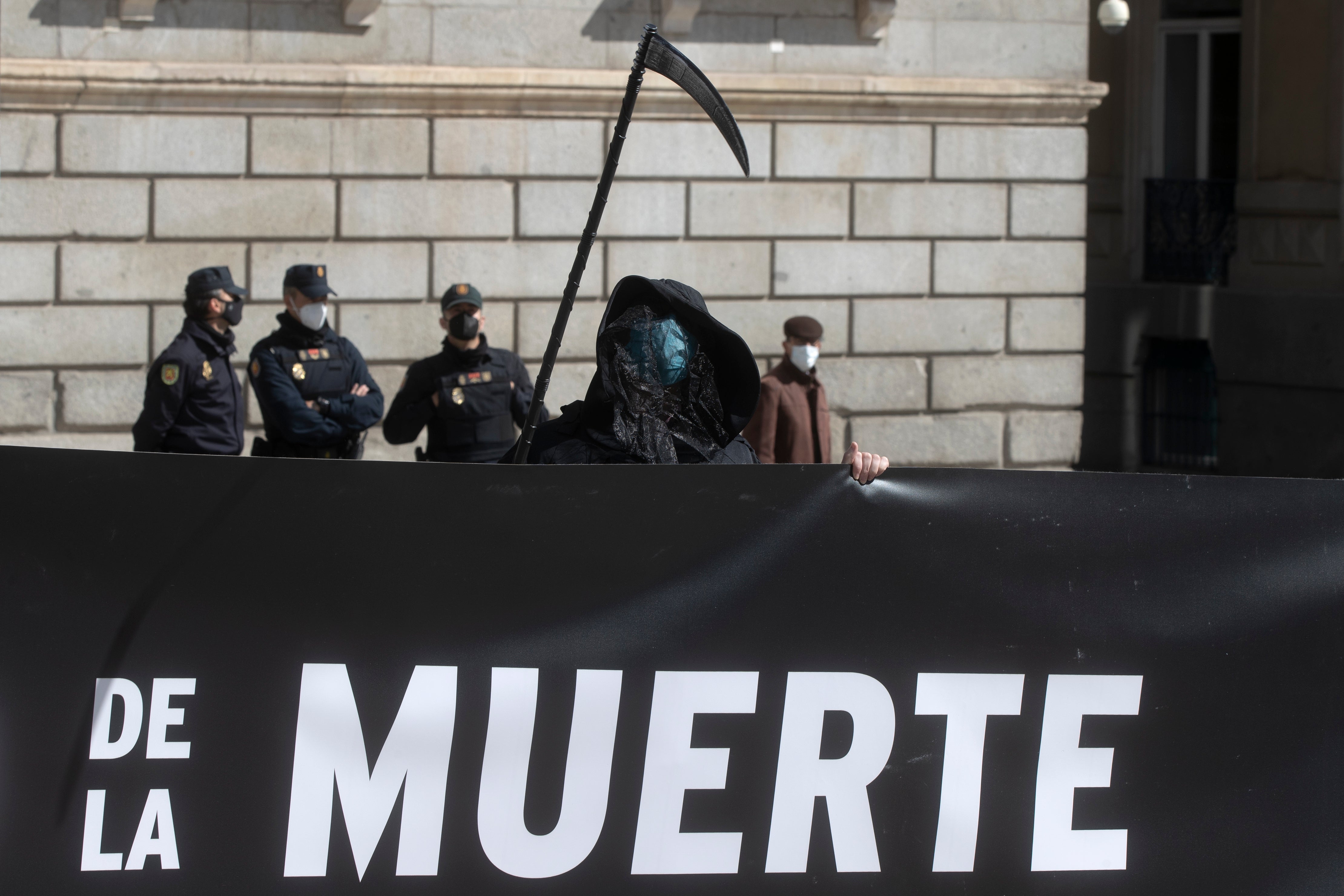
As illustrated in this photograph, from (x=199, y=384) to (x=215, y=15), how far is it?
3488 mm

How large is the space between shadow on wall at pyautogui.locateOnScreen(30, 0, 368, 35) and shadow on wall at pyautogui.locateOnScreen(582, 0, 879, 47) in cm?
166


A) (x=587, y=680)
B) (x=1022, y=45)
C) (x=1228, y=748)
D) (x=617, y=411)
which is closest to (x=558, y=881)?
(x=587, y=680)

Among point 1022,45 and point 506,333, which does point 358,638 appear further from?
point 1022,45

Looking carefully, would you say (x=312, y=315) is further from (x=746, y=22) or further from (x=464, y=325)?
(x=746, y=22)

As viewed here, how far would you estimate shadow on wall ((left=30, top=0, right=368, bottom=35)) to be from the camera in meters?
8.88

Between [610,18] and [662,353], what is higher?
[610,18]

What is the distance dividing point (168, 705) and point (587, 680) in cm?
81

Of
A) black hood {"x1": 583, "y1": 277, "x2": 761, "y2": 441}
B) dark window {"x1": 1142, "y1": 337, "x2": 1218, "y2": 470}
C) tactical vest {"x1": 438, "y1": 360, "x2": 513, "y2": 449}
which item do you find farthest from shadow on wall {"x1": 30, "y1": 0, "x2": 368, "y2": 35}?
dark window {"x1": 1142, "y1": 337, "x2": 1218, "y2": 470}

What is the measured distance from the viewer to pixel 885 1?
9.90 meters

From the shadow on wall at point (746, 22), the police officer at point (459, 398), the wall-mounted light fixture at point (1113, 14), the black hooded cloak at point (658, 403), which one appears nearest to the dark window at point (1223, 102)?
the wall-mounted light fixture at point (1113, 14)

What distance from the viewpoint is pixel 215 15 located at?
9.09 metres

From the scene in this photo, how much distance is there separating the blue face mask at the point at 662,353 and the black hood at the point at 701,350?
0.23 ft

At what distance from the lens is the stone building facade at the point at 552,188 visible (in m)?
9.03

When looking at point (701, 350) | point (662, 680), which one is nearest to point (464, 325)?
point (701, 350)
